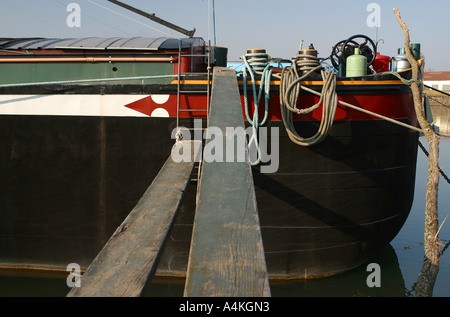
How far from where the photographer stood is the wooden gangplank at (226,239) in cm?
141

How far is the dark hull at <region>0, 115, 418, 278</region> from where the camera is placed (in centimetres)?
531

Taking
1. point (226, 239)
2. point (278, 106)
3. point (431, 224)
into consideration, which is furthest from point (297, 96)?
point (226, 239)

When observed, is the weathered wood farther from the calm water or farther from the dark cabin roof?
the dark cabin roof

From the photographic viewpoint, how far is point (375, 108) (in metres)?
5.30

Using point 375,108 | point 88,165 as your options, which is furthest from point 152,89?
point 375,108

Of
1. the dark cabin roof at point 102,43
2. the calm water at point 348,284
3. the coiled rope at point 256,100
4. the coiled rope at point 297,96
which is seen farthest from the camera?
the dark cabin roof at point 102,43

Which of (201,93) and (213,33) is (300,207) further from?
(213,33)

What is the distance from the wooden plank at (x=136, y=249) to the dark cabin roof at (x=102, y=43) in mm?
3914

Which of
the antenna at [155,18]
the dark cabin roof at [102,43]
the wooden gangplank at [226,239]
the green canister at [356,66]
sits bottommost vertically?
the wooden gangplank at [226,239]

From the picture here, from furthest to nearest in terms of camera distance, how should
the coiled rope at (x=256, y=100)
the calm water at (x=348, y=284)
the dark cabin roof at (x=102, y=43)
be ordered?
1. the dark cabin roof at (x=102, y=43)
2. the calm water at (x=348, y=284)
3. the coiled rope at (x=256, y=100)

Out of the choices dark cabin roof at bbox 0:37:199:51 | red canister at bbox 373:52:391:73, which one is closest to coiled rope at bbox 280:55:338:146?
red canister at bbox 373:52:391:73

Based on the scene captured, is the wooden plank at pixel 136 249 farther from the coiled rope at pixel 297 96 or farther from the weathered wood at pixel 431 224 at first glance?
the weathered wood at pixel 431 224

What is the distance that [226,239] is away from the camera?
1559 mm

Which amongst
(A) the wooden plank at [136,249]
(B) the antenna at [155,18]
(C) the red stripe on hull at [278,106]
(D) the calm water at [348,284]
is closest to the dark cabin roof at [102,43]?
(B) the antenna at [155,18]
